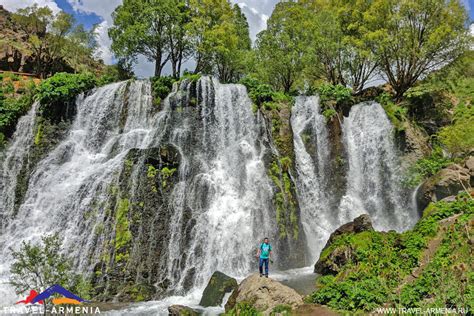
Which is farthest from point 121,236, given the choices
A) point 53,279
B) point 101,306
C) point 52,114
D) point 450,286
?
point 450,286

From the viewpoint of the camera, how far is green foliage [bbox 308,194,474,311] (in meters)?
8.94

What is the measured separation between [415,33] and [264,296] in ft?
83.0

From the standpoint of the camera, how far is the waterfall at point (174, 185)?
16.2m

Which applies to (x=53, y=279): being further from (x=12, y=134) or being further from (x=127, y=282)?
(x=12, y=134)

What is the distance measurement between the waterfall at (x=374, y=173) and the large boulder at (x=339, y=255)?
5.15 metres

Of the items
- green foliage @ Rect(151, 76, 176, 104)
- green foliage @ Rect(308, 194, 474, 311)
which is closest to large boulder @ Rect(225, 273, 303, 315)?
green foliage @ Rect(308, 194, 474, 311)

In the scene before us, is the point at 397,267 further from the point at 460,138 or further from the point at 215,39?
the point at 215,39

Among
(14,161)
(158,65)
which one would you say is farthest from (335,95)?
(14,161)

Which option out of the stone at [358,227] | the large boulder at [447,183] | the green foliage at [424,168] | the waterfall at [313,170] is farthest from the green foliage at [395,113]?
the stone at [358,227]

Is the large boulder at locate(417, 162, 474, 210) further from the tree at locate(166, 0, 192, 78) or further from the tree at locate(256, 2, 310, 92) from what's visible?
the tree at locate(166, 0, 192, 78)

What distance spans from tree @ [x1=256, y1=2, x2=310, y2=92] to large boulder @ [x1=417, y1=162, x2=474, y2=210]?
13933 millimetres

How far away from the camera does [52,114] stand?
22.6 m

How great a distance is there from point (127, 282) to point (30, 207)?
7160 millimetres

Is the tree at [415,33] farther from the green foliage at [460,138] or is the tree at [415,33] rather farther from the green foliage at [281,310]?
the green foliage at [281,310]
